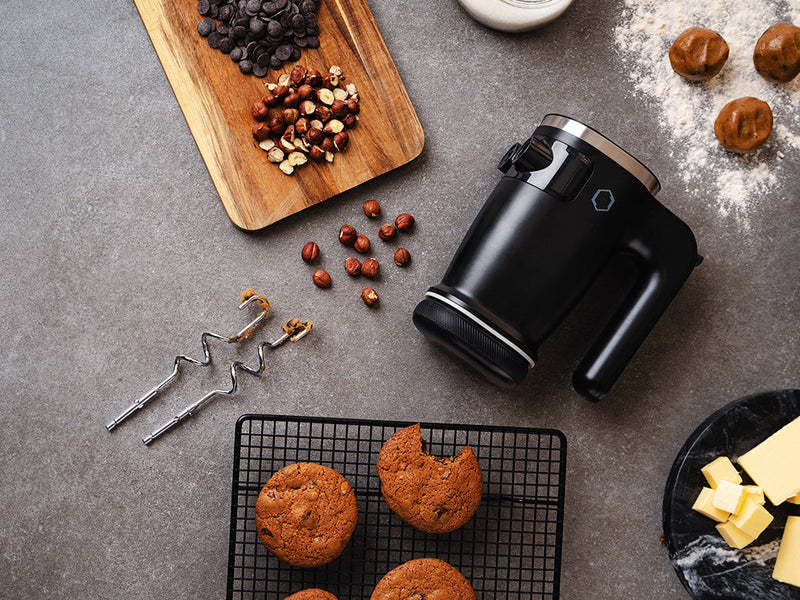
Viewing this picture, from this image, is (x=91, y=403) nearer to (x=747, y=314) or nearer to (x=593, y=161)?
(x=593, y=161)

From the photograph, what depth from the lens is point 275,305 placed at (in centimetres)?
137

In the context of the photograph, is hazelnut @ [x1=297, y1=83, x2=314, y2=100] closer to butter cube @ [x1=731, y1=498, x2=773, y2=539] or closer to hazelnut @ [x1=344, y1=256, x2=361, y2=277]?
hazelnut @ [x1=344, y1=256, x2=361, y2=277]

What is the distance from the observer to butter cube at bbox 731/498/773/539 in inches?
48.6

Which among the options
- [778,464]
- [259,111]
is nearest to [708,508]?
[778,464]

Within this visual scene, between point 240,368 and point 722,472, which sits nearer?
point 722,472

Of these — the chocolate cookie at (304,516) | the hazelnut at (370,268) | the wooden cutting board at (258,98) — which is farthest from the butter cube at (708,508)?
the wooden cutting board at (258,98)

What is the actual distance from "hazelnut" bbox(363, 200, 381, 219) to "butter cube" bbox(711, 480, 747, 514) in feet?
2.78

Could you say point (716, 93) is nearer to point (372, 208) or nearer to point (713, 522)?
point (372, 208)

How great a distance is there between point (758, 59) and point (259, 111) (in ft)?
3.41

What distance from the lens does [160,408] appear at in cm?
135

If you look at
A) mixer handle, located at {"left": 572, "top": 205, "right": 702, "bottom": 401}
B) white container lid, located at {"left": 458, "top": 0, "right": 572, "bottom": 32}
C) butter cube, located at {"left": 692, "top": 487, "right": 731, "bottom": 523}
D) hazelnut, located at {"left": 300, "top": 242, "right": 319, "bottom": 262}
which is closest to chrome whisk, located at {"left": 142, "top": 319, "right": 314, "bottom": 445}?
hazelnut, located at {"left": 300, "top": 242, "right": 319, "bottom": 262}

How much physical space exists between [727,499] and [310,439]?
79cm

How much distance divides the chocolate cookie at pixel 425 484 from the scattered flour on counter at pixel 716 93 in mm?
784

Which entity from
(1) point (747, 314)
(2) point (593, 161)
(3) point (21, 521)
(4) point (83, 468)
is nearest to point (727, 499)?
(1) point (747, 314)
